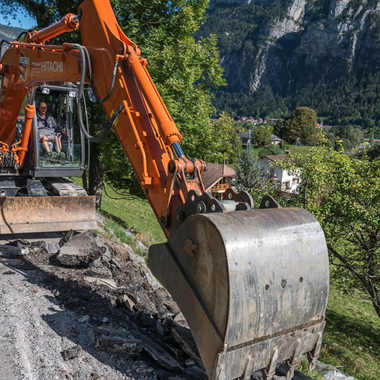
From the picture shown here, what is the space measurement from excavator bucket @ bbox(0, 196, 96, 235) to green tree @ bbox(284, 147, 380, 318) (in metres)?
6.47

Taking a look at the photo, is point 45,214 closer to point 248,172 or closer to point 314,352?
point 314,352

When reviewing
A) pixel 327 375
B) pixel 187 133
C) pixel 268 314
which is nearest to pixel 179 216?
pixel 268 314

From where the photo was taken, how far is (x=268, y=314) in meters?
3.39

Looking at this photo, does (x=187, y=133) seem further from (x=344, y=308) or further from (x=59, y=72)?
(x=344, y=308)

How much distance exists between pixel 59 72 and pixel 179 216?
138 inches

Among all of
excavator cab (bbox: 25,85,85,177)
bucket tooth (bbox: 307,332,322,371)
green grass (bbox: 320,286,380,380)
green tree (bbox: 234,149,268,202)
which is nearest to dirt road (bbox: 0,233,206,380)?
bucket tooth (bbox: 307,332,322,371)

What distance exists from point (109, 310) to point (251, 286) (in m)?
2.48

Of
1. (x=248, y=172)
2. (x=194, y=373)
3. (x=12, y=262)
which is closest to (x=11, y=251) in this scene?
(x=12, y=262)

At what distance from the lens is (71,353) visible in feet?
13.4

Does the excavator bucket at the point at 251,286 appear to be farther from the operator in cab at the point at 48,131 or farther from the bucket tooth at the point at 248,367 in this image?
the operator in cab at the point at 48,131

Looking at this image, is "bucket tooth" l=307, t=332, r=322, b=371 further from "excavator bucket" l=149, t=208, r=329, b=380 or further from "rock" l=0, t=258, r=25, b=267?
"rock" l=0, t=258, r=25, b=267

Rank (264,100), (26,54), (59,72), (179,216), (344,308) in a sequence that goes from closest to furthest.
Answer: (179,216) < (59,72) < (26,54) < (344,308) < (264,100)

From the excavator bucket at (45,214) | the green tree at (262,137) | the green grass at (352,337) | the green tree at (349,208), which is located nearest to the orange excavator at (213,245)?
the excavator bucket at (45,214)

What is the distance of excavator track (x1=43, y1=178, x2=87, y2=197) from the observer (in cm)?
839
